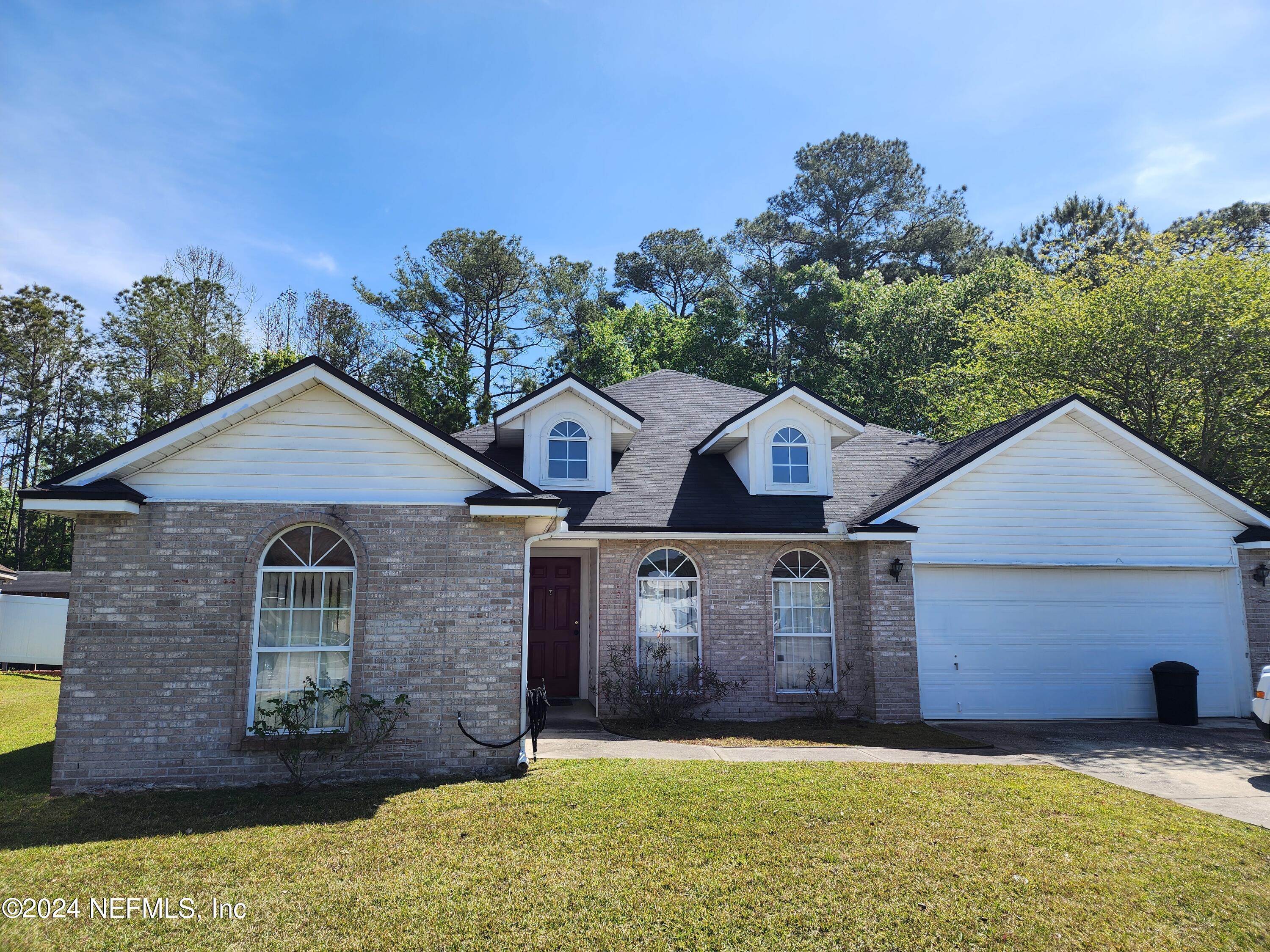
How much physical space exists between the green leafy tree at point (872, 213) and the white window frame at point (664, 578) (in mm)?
34505

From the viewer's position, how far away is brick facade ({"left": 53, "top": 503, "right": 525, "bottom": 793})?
776 centimetres

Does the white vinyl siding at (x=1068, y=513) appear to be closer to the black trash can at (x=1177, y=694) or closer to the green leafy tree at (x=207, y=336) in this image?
the black trash can at (x=1177, y=694)

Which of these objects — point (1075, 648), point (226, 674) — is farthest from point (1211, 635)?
point (226, 674)

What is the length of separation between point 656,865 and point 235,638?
531cm

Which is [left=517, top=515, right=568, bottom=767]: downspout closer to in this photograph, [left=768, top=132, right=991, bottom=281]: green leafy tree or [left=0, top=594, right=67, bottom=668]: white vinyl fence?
[left=0, top=594, right=67, bottom=668]: white vinyl fence

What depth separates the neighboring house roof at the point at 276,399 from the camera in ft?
26.2

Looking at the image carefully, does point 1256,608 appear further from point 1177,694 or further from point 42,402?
point 42,402

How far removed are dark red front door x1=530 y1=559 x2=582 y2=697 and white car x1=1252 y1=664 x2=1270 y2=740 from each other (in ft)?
32.9

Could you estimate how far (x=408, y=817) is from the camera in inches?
270

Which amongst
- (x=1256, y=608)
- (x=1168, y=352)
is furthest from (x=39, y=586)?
(x=1168, y=352)

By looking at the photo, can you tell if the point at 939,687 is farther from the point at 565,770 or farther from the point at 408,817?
the point at 408,817

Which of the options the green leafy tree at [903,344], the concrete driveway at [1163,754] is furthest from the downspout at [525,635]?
the green leafy tree at [903,344]

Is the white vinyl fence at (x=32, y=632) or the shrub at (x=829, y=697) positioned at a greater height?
the white vinyl fence at (x=32, y=632)

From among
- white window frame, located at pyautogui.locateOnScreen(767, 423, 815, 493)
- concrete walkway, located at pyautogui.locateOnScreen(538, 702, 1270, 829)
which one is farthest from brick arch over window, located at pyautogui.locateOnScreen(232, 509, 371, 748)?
white window frame, located at pyautogui.locateOnScreen(767, 423, 815, 493)
